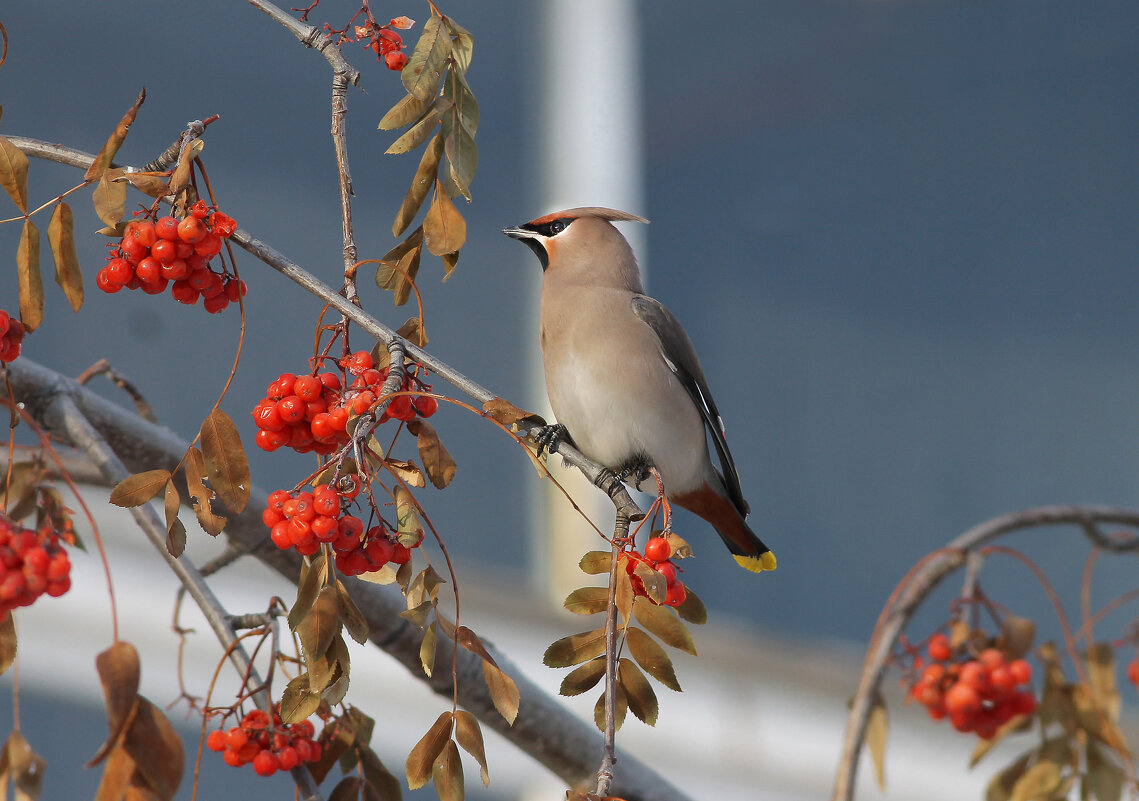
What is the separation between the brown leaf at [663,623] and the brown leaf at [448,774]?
0.18 metres

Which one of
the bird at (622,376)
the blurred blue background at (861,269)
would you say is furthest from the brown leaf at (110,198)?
the blurred blue background at (861,269)

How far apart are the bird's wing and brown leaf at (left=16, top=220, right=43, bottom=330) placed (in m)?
0.95

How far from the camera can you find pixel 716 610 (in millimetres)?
4891

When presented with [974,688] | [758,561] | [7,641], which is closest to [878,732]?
[974,688]

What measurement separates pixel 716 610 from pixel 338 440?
407 cm

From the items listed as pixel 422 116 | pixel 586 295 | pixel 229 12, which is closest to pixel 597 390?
pixel 586 295

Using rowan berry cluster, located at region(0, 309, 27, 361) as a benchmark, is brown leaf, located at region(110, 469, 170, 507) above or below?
below

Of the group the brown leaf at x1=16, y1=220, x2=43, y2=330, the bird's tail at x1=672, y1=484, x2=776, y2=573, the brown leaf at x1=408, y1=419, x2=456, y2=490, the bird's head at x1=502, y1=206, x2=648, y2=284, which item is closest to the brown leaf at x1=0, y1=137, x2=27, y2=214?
the brown leaf at x1=16, y1=220, x2=43, y2=330

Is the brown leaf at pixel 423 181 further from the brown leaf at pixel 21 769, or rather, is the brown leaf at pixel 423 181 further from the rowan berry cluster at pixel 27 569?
the brown leaf at pixel 21 769

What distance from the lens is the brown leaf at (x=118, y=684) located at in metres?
0.93

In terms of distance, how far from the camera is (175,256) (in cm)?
95

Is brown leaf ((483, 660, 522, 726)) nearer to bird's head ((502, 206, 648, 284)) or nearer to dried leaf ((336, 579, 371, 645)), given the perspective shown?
dried leaf ((336, 579, 371, 645))

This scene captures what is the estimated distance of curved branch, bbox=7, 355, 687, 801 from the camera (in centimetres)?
135

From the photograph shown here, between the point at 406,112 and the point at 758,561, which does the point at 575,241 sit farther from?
the point at 406,112
